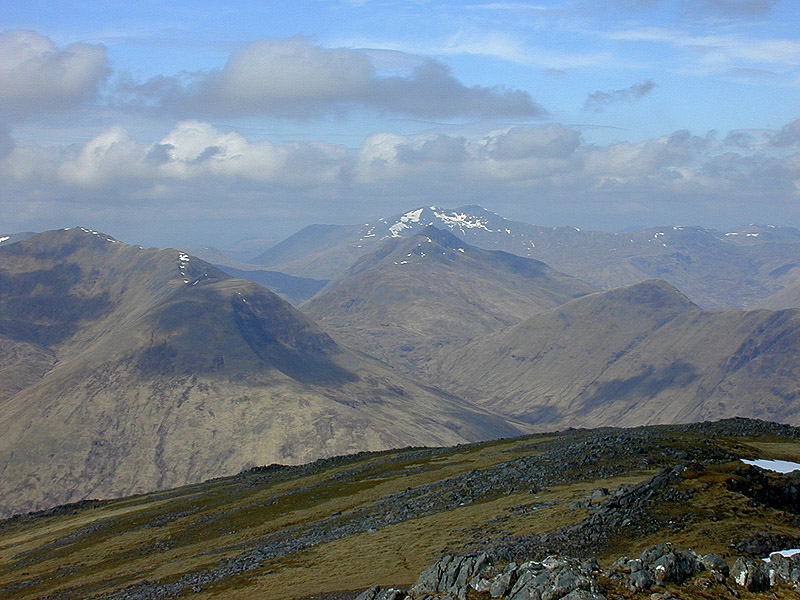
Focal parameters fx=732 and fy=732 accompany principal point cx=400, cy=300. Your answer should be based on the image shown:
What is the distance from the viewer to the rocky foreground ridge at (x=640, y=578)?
36.9m

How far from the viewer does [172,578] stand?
7575 centimetres

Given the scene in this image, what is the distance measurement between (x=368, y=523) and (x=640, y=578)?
4916cm

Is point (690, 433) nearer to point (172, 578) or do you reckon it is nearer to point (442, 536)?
point (442, 536)

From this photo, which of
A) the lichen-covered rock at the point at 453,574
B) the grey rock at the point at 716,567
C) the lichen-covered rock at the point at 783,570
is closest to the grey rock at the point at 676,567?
the grey rock at the point at 716,567

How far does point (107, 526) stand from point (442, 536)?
273 feet

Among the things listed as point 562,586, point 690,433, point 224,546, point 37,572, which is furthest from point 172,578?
point 690,433

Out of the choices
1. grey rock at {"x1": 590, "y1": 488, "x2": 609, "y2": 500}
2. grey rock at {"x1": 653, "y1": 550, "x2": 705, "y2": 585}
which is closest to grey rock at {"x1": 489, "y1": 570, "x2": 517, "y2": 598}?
grey rock at {"x1": 653, "y1": 550, "x2": 705, "y2": 585}

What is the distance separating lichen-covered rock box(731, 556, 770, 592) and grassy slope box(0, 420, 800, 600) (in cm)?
985

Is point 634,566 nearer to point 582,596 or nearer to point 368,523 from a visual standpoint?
point 582,596

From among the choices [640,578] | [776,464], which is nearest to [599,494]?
[776,464]

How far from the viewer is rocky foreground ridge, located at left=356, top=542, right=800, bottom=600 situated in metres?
36.9

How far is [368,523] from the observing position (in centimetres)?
8256

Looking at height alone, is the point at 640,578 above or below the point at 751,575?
above

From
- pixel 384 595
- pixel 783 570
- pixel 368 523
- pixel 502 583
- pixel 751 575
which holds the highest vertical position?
pixel 751 575
